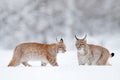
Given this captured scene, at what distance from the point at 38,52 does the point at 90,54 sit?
149 centimetres

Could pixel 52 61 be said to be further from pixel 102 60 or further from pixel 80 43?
pixel 102 60

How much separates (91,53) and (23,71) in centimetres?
313

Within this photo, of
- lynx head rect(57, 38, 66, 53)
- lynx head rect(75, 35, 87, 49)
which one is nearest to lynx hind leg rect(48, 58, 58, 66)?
lynx head rect(57, 38, 66, 53)

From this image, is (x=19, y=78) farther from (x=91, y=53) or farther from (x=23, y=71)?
(x=91, y=53)

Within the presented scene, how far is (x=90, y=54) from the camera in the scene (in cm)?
1022

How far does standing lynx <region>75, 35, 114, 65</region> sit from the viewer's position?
9756 mm

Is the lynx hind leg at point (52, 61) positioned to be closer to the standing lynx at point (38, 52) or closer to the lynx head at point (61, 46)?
the standing lynx at point (38, 52)

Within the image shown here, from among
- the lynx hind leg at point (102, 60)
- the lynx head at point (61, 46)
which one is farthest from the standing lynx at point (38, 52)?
the lynx hind leg at point (102, 60)

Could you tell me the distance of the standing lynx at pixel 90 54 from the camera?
976 cm

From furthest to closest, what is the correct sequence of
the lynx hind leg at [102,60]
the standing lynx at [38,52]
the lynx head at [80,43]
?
the lynx hind leg at [102,60], the standing lynx at [38,52], the lynx head at [80,43]

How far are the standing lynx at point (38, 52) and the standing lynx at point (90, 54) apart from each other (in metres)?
0.51

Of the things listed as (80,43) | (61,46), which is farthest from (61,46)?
(80,43)

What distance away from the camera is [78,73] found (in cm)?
745

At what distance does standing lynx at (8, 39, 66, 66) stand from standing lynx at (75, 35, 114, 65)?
51 cm
